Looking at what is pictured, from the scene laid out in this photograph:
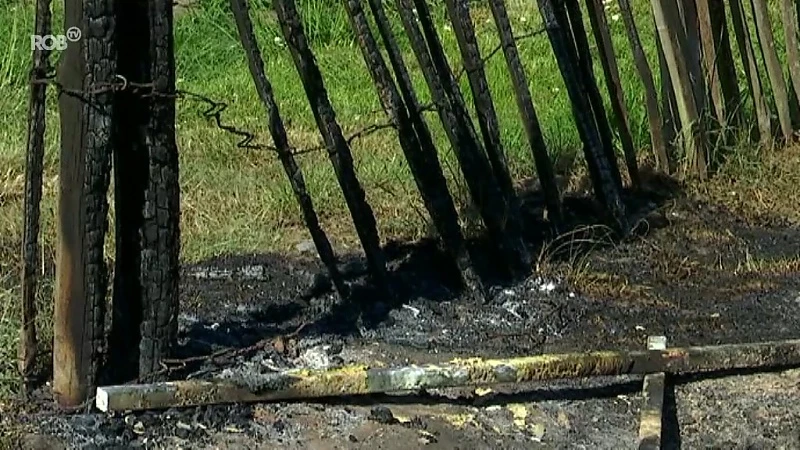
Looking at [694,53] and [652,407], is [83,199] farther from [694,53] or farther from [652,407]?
[694,53]

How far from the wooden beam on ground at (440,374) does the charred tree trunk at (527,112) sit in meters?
0.97

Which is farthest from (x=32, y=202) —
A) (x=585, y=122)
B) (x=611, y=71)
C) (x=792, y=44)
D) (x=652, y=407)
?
(x=792, y=44)

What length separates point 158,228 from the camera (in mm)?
3348

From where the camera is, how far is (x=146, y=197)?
3324 millimetres

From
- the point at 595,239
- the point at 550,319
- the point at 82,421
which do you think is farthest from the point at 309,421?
the point at 595,239

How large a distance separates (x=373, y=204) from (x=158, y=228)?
6.19 ft

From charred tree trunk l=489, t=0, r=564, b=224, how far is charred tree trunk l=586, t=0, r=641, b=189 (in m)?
0.60

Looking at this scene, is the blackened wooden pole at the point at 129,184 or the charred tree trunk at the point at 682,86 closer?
the blackened wooden pole at the point at 129,184

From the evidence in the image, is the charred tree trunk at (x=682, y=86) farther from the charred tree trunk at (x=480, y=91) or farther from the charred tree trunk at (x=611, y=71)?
the charred tree trunk at (x=480, y=91)

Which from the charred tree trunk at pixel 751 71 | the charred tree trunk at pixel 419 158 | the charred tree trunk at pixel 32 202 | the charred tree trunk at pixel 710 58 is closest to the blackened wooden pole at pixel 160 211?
the charred tree trunk at pixel 32 202

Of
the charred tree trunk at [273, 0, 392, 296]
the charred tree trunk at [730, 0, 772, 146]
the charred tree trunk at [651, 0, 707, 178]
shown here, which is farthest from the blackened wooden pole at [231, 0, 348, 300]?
the charred tree trunk at [730, 0, 772, 146]

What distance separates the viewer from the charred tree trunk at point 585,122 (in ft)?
14.9

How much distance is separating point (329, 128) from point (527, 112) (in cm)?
88

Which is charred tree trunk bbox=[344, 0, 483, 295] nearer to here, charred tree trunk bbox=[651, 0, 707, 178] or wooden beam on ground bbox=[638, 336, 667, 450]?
wooden beam on ground bbox=[638, 336, 667, 450]
